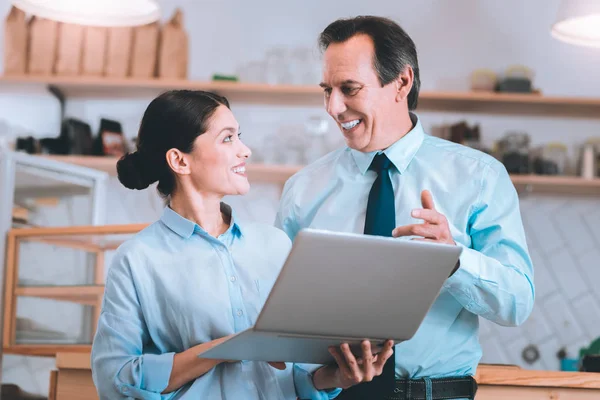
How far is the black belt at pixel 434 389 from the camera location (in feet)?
6.21

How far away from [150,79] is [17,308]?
1.42 m

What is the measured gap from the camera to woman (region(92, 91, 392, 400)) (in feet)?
5.19

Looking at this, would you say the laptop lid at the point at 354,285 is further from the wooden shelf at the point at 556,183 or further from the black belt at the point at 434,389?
the wooden shelf at the point at 556,183

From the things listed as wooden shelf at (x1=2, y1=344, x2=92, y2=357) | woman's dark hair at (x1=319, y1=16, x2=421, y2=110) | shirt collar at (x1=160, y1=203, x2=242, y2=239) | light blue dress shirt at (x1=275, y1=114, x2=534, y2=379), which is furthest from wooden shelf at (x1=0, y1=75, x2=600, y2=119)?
shirt collar at (x1=160, y1=203, x2=242, y2=239)

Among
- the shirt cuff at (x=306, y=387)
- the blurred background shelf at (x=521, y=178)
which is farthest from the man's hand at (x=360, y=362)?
the blurred background shelf at (x=521, y=178)

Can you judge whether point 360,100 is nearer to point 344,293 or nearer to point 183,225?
point 183,225

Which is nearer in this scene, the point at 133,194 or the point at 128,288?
the point at 128,288

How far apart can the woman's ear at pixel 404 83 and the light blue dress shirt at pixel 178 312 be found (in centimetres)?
66

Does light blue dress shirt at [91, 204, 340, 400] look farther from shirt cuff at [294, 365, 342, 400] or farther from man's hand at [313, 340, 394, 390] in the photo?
man's hand at [313, 340, 394, 390]

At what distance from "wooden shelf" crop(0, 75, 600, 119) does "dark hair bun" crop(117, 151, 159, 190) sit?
7.79 feet

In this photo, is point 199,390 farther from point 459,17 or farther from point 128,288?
point 459,17

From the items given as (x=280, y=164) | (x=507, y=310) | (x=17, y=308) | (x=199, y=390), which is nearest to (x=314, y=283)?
(x=199, y=390)

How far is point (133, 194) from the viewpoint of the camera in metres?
4.48

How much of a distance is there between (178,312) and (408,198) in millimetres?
678
